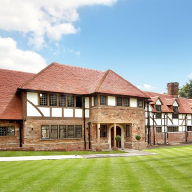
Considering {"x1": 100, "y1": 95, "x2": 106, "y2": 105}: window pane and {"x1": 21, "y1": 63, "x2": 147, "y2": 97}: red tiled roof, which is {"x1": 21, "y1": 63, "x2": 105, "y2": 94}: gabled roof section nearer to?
{"x1": 21, "y1": 63, "x2": 147, "y2": 97}: red tiled roof

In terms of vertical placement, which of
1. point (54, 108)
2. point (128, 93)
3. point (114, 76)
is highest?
point (114, 76)

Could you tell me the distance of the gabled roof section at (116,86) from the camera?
24558mm

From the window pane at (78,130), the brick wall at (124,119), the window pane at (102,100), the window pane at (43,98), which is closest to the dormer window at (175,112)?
the brick wall at (124,119)

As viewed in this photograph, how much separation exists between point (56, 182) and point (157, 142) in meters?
25.4

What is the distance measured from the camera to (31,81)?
74.1 ft

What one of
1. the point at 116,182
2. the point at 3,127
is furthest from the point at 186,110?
the point at 116,182

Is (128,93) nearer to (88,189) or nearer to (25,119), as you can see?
(25,119)

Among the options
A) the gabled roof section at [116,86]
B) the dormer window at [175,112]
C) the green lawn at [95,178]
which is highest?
the gabled roof section at [116,86]

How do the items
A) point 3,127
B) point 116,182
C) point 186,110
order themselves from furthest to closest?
point 186,110 < point 3,127 < point 116,182

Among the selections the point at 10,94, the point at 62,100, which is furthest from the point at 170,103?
the point at 10,94

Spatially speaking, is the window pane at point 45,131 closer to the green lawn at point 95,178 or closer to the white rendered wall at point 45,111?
the white rendered wall at point 45,111

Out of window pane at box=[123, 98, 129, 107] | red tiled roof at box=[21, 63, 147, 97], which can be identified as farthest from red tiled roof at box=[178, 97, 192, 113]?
window pane at box=[123, 98, 129, 107]

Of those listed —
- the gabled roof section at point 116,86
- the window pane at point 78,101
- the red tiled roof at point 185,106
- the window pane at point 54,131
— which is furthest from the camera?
the red tiled roof at point 185,106

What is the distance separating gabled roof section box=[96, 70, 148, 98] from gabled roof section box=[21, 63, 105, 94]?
1042 mm
